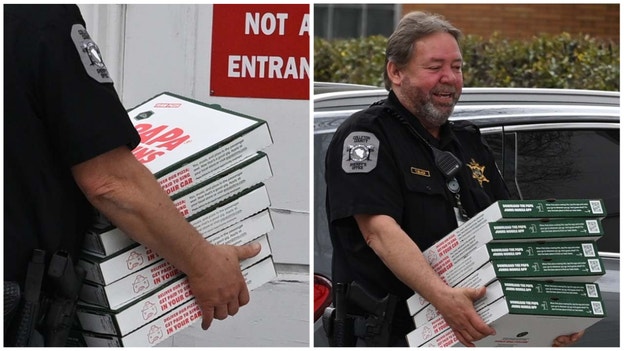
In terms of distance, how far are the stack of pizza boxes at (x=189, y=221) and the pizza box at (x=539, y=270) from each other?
613mm

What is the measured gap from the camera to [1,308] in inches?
109

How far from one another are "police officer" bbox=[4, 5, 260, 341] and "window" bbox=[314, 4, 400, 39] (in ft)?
30.7

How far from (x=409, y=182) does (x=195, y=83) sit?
102cm

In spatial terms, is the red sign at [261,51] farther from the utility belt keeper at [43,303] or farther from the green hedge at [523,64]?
the green hedge at [523,64]

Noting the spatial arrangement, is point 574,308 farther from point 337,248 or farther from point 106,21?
point 106,21

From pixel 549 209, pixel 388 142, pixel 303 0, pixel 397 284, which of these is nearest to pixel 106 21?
pixel 303 0

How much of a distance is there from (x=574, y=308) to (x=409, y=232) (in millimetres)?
552

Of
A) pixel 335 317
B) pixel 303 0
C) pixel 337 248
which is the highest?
pixel 303 0

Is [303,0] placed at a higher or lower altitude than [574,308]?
higher

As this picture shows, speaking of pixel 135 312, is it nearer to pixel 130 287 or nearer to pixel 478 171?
pixel 130 287

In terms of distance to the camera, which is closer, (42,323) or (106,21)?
(42,323)

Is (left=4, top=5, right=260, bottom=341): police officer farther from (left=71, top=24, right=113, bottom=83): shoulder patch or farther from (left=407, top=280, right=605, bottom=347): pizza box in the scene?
(left=407, top=280, right=605, bottom=347): pizza box

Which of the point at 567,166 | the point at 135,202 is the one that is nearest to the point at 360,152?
the point at 135,202

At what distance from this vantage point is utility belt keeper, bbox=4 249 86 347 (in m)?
2.81
